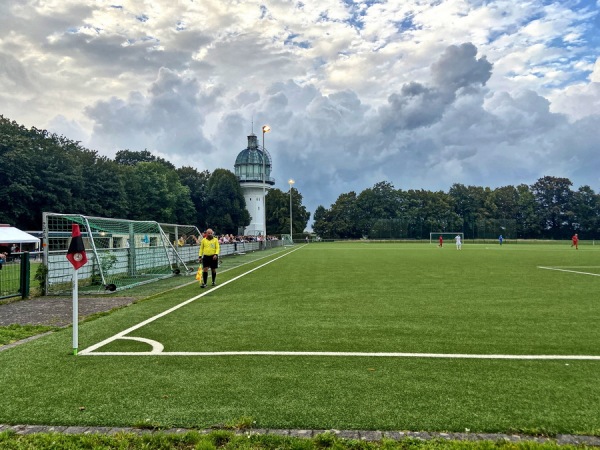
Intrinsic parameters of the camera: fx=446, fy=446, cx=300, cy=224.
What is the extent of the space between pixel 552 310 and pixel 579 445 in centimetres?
655

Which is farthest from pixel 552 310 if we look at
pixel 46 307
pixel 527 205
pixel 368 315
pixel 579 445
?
pixel 527 205

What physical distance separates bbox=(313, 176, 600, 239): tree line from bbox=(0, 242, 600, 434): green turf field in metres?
86.3

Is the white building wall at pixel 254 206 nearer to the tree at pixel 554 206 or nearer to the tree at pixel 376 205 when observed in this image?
the tree at pixel 376 205

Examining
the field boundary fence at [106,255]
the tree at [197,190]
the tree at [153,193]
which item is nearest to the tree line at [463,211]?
the tree at [197,190]

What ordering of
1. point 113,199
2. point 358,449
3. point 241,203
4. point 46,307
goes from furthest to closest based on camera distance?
point 241,203
point 113,199
point 46,307
point 358,449

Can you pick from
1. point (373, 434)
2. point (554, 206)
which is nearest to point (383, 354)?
point (373, 434)

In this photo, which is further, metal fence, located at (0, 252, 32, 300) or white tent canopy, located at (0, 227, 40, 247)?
white tent canopy, located at (0, 227, 40, 247)

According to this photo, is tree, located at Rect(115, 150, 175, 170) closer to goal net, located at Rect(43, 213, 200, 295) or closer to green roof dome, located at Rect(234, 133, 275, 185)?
green roof dome, located at Rect(234, 133, 275, 185)

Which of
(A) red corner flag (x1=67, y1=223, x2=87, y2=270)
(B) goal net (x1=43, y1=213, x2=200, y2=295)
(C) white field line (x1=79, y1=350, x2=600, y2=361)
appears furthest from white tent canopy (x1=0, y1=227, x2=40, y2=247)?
(C) white field line (x1=79, y1=350, x2=600, y2=361)

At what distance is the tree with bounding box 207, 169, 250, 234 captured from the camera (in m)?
84.2

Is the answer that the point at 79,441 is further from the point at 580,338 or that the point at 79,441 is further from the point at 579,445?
the point at 580,338

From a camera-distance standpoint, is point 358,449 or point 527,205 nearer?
point 358,449

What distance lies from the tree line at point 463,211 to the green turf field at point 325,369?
8629 centimetres

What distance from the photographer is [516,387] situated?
4.55 meters
